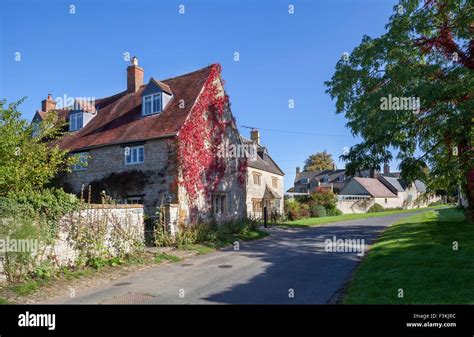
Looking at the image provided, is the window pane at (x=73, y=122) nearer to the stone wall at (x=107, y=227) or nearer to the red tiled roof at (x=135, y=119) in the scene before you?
the red tiled roof at (x=135, y=119)

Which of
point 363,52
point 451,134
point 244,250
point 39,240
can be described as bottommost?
point 244,250

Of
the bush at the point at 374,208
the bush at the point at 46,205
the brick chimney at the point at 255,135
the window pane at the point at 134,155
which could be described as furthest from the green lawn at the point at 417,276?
the bush at the point at 374,208

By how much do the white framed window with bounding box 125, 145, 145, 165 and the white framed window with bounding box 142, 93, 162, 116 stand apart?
272 cm

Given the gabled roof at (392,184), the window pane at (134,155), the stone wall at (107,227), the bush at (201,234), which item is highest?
the window pane at (134,155)

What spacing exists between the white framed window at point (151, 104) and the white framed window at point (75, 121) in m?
6.05

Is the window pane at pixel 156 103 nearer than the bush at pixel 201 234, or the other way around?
the bush at pixel 201 234

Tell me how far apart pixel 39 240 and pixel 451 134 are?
13.7m

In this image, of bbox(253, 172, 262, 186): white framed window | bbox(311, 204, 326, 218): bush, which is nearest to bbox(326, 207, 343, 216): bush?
bbox(311, 204, 326, 218): bush

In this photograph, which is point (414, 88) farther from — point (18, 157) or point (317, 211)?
point (317, 211)

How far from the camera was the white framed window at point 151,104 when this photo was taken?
20.9 metres
